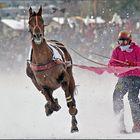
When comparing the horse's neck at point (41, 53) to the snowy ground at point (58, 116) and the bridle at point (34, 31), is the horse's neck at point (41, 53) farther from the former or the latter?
the snowy ground at point (58, 116)

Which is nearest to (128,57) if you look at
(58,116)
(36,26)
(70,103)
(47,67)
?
(70,103)

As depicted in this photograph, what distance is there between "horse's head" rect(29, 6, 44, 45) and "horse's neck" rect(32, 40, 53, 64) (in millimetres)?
182

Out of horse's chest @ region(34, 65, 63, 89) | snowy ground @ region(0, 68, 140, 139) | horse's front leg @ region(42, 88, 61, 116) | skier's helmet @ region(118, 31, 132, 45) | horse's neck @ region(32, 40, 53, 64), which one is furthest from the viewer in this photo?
horse's front leg @ region(42, 88, 61, 116)

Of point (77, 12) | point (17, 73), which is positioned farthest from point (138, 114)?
point (77, 12)

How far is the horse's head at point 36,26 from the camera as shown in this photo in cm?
1304

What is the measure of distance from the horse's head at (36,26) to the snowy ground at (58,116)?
1622 millimetres

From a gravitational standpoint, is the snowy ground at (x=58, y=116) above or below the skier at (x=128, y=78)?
below

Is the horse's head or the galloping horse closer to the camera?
the horse's head

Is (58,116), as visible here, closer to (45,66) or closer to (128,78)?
(45,66)

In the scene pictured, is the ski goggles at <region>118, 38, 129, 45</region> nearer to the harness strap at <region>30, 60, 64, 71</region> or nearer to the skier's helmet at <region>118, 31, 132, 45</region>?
the skier's helmet at <region>118, 31, 132, 45</region>

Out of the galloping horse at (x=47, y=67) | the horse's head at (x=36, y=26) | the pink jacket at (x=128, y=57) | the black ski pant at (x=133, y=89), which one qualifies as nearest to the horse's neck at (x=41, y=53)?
the galloping horse at (x=47, y=67)

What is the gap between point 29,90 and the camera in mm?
20719

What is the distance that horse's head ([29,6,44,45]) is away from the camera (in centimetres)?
1304

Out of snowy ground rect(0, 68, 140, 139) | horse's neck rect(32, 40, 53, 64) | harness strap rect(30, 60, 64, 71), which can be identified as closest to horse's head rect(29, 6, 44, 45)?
horse's neck rect(32, 40, 53, 64)
